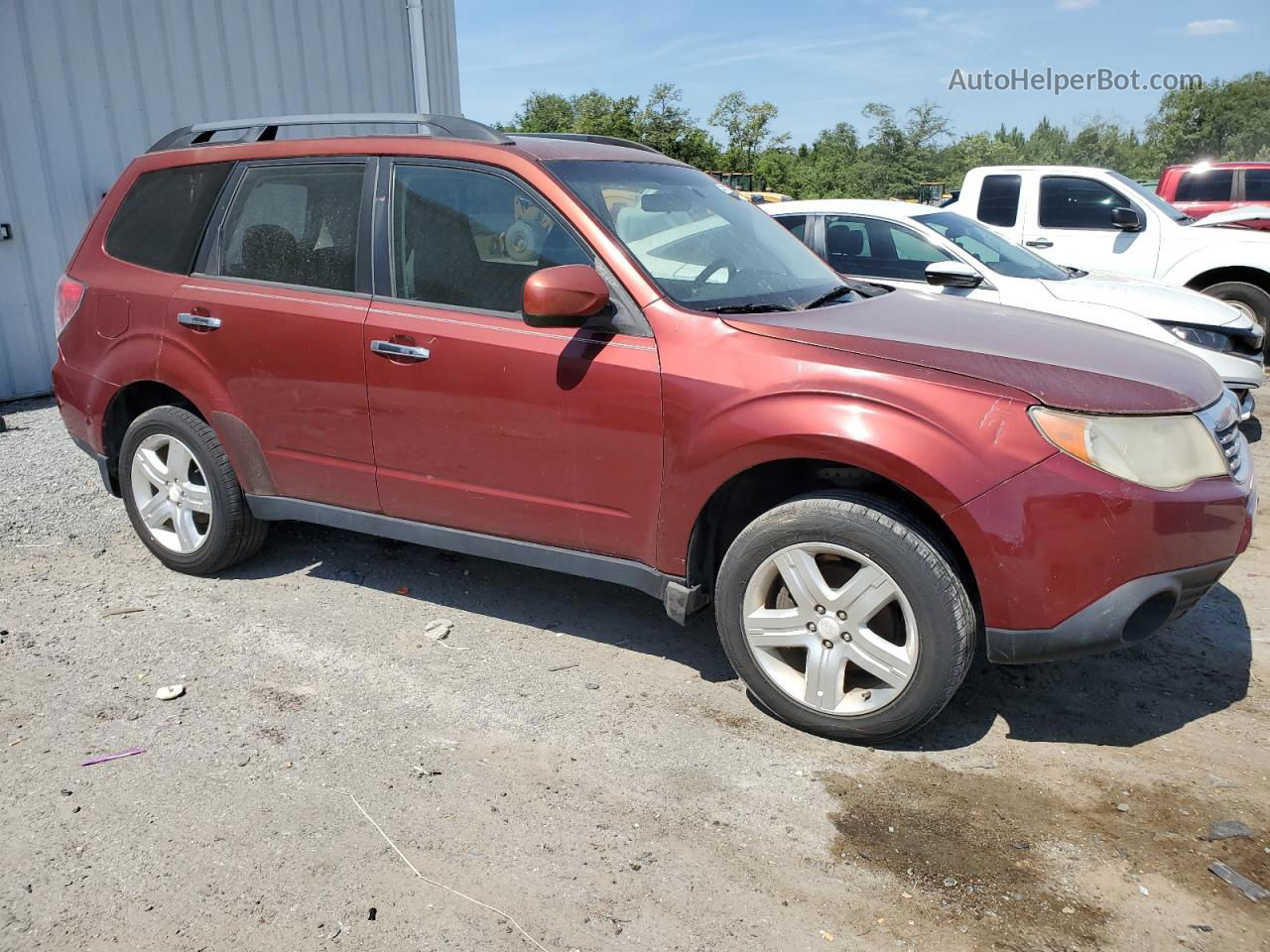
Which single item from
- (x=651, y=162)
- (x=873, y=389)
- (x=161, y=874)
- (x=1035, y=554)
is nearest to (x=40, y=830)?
(x=161, y=874)

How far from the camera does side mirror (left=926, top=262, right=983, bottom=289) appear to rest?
6.21 m

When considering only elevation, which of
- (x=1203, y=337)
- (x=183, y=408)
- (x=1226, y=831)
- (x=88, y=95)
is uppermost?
(x=88, y=95)

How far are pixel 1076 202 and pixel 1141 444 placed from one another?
25.5ft

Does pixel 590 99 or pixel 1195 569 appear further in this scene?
pixel 590 99

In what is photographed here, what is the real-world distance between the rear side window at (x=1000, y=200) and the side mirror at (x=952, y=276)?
4.08 meters

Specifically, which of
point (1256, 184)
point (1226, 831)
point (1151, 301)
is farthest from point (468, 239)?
point (1256, 184)

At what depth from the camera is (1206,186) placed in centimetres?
1383

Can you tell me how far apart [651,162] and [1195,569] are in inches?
102

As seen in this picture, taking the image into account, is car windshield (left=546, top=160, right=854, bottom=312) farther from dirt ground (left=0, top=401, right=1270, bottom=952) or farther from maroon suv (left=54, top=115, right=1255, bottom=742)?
dirt ground (left=0, top=401, right=1270, bottom=952)

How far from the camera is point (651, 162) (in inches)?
169

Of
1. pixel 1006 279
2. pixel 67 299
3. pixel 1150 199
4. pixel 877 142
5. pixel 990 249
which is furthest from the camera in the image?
pixel 877 142

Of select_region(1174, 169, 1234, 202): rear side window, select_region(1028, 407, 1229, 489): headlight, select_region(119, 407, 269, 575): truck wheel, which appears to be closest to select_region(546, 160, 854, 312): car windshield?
select_region(1028, 407, 1229, 489): headlight

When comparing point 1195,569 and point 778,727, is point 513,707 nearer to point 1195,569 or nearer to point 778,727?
point 778,727

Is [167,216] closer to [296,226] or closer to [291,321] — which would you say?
[296,226]
